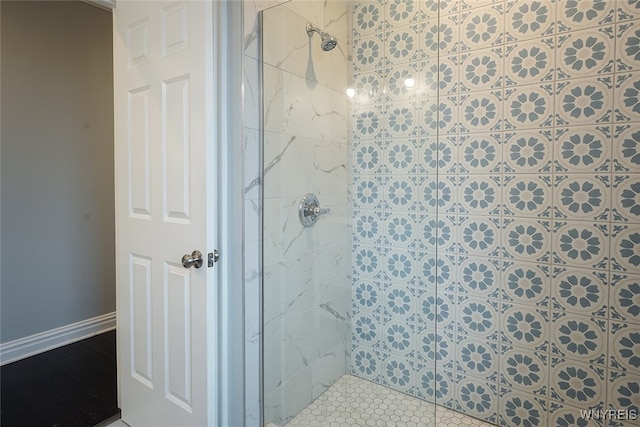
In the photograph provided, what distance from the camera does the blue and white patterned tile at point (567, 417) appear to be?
Result: 146cm

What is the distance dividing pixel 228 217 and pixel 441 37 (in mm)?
1377

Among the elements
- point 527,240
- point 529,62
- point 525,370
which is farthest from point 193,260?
point 529,62

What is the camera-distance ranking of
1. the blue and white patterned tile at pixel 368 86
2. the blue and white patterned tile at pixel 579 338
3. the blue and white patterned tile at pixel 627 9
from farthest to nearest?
the blue and white patterned tile at pixel 368 86
the blue and white patterned tile at pixel 579 338
the blue and white patterned tile at pixel 627 9

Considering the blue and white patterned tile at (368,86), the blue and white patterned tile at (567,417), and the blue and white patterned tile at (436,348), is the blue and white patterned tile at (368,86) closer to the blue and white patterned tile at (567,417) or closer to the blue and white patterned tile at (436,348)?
the blue and white patterned tile at (436,348)

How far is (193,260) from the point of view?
4.43ft

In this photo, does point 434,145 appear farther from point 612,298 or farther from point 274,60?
point 612,298

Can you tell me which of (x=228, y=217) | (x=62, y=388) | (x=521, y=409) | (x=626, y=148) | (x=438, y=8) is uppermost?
(x=438, y=8)

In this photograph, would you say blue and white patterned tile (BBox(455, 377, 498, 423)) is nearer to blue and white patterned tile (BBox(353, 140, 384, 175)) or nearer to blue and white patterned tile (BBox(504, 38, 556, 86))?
blue and white patterned tile (BBox(353, 140, 384, 175))

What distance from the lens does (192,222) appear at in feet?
4.51

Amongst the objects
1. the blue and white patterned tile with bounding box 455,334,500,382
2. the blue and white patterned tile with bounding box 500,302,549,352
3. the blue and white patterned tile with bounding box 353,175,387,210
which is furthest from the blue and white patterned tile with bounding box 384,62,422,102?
the blue and white patterned tile with bounding box 455,334,500,382

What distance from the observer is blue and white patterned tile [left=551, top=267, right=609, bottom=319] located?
141 centimetres

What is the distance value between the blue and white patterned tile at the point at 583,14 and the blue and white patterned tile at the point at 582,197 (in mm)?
620

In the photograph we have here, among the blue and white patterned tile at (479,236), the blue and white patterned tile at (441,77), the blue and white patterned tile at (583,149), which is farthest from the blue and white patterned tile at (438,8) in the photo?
the blue and white patterned tile at (479,236)

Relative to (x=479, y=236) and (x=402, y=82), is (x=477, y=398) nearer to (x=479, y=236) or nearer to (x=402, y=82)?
(x=479, y=236)
